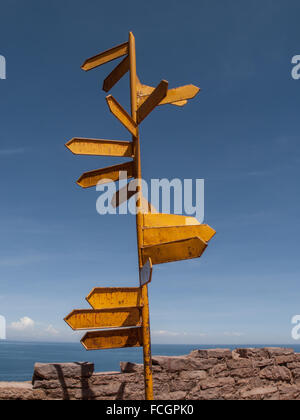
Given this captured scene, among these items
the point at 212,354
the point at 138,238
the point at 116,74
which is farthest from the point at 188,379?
the point at 116,74

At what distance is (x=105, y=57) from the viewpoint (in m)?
5.03

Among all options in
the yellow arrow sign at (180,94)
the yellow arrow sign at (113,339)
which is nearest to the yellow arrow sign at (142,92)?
the yellow arrow sign at (180,94)

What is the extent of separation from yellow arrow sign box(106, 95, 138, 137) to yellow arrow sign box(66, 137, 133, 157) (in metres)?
0.22

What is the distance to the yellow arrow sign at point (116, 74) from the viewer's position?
4.91 metres

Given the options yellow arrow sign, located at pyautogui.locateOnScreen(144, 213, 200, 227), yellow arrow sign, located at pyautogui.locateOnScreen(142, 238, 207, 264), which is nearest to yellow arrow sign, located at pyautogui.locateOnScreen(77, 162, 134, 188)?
yellow arrow sign, located at pyautogui.locateOnScreen(144, 213, 200, 227)

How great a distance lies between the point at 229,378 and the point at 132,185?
4112mm

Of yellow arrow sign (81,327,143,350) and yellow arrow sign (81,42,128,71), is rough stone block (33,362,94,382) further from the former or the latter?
yellow arrow sign (81,42,128,71)

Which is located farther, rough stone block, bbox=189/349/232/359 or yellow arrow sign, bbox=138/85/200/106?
rough stone block, bbox=189/349/232/359

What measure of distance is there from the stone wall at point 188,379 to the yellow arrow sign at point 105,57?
14.3ft

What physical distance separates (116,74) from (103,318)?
3.45 metres

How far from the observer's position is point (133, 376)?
17.1 ft

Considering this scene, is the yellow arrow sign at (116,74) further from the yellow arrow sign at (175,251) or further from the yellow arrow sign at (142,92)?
the yellow arrow sign at (175,251)

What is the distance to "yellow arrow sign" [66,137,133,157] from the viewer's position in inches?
171
